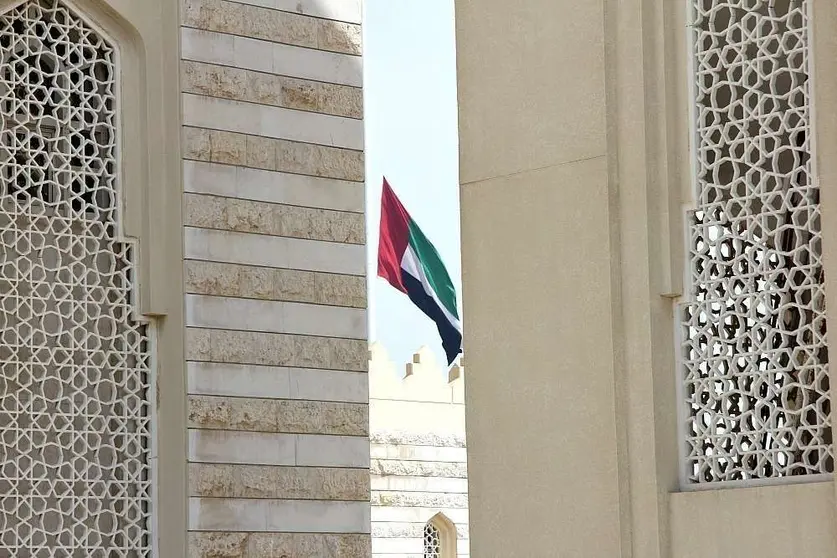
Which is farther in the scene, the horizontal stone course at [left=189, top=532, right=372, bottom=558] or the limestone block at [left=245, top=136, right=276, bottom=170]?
the limestone block at [left=245, top=136, right=276, bottom=170]

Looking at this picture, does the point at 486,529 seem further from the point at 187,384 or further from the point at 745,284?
the point at 187,384

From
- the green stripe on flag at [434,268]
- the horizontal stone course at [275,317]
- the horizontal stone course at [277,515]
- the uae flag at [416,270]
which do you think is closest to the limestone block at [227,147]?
the horizontal stone course at [275,317]

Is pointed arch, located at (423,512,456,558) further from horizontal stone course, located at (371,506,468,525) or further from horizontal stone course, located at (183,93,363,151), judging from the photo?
horizontal stone course, located at (183,93,363,151)

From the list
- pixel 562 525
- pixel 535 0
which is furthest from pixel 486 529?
pixel 535 0

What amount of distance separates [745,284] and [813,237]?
10.0 inches

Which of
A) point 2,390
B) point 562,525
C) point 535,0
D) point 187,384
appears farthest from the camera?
point 187,384

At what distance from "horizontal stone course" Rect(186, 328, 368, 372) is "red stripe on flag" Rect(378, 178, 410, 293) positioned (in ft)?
23.5

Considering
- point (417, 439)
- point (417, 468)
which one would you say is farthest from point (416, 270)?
point (417, 468)

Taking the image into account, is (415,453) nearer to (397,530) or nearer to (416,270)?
(397,530)

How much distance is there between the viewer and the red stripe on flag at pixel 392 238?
14680mm

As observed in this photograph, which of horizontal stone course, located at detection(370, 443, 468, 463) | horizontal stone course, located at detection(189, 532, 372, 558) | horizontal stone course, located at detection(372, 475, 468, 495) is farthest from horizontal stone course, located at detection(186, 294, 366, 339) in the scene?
horizontal stone course, located at detection(372, 475, 468, 495)

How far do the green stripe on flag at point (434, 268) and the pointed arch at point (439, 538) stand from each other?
2.07 meters

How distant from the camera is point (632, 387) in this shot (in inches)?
184

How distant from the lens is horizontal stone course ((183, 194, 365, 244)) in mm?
7020
